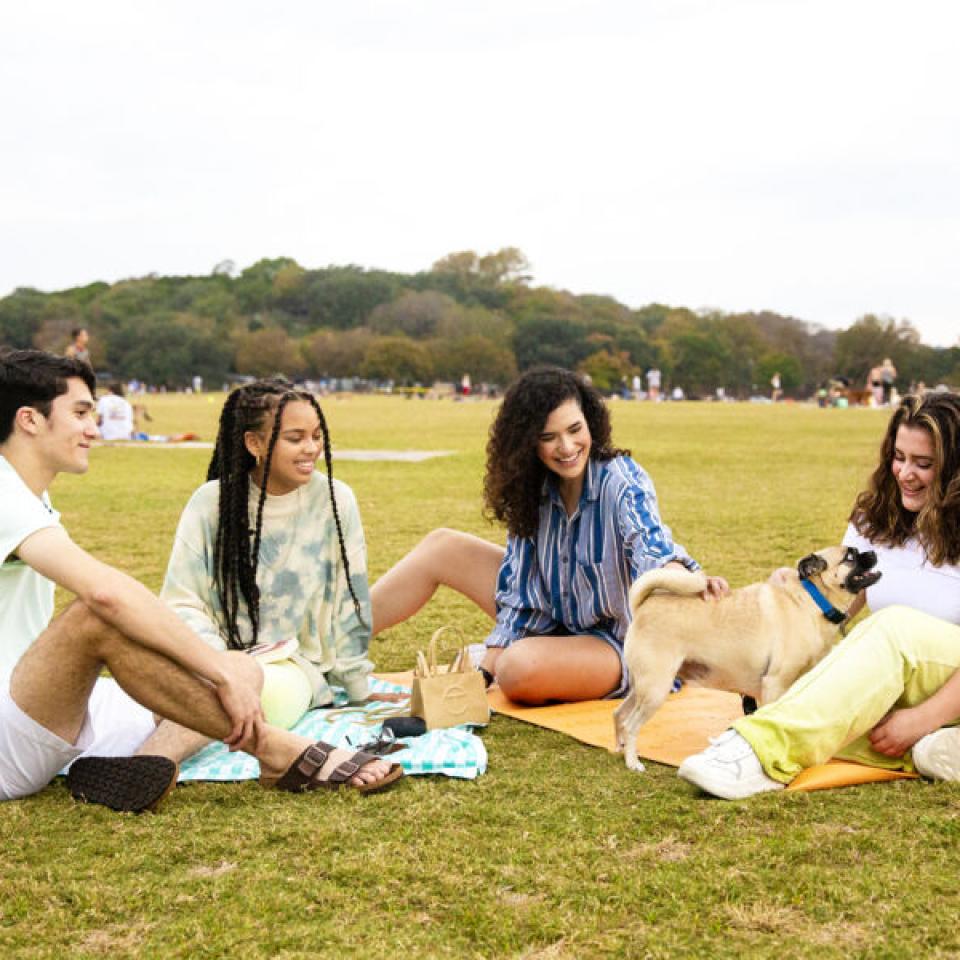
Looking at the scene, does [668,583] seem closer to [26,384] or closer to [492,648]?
[492,648]

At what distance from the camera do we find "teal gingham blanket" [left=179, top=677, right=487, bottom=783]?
397 centimetres

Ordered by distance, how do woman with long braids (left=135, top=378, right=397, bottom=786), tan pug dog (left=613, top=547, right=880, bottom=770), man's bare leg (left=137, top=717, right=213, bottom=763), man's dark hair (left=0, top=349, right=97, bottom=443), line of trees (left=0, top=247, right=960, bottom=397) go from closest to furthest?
man's dark hair (left=0, top=349, right=97, bottom=443)
man's bare leg (left=137, top=717, right=213, bottom=763)
tan pug dog (left=613, top=547, right=880, bottom=770)
woman with long braids (left=135, top=378, right=397, bottom=786)
line of trees (left=0, top=247, right=960, bottom=397)

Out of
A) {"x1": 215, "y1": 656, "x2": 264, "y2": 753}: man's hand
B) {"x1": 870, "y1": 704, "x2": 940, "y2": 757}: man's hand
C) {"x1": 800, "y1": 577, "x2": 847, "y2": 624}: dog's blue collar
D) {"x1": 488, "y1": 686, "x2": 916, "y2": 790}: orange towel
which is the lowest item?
{"x1": 488, "y1": 686, "x2": 916, "y2": 790}: orange towel

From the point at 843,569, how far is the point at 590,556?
3.80 feet

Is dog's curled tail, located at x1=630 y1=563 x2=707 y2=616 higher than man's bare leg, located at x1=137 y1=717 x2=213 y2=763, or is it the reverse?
dog's curled tail, located at x1=630 y1=563 x2=707 y2=616

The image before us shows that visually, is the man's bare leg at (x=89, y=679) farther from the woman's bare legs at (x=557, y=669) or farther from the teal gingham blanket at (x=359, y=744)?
the woman's bare legs at (x=557, y=669)

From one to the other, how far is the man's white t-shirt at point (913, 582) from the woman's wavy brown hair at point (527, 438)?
1.18 meters

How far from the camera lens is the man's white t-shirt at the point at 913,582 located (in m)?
4.15

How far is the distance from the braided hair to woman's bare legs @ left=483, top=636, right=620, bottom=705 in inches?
43.4

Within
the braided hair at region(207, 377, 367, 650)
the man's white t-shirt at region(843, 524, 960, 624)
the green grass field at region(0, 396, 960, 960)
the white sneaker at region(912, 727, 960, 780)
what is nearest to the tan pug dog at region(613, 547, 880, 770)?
the man's white t-shirt at region(843, 524, 960, 624)

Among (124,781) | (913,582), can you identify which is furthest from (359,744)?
(913,582)

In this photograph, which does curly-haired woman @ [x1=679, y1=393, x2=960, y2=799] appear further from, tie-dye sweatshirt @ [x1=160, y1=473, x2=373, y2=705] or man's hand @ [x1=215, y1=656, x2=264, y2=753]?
tie-dye sweatshirt @ [x1=160, y1=473, x2=373, y2=705]

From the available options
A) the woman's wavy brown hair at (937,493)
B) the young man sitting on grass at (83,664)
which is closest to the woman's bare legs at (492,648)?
the young man sitting on grass at (83,664)

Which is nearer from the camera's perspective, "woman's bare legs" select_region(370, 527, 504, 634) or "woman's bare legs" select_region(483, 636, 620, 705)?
"woman's bare legs" select_region(483, 636, 620, 705)
